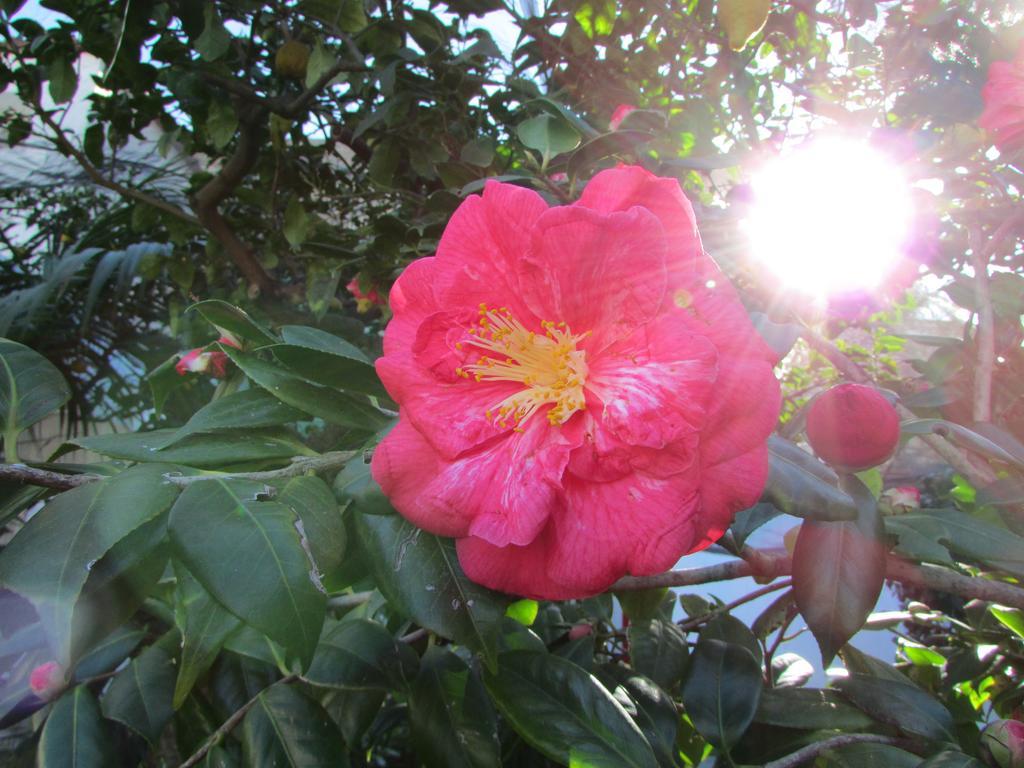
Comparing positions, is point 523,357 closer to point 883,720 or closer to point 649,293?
point 649,293

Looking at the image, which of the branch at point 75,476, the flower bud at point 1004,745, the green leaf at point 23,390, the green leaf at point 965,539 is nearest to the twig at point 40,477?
the branch at point 75,476

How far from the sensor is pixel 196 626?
53 centimetres

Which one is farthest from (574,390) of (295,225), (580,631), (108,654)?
(295,225)

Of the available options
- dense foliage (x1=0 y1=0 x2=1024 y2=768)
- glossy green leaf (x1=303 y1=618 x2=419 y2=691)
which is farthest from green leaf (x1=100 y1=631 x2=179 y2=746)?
glossy green leaf (x1=303 y1=618 x2=419 y2=691)

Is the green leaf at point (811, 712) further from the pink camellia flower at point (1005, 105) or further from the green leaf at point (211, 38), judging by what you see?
the green leaf at point (211, 38)

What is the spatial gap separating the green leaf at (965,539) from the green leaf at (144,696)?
756mm

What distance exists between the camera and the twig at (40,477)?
45 cm

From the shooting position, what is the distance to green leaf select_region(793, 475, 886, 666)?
55 centimetres

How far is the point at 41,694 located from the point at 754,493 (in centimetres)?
82

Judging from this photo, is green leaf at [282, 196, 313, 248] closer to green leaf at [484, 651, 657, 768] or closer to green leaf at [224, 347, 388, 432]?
green leaf at [224, 347, 388, 432]

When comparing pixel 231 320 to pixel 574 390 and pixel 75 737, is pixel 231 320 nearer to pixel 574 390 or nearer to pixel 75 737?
pixel 574 390

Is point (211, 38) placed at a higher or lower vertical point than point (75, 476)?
higher

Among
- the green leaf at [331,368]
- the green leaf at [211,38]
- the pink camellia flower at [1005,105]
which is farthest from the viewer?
the green leaf at [211,38]

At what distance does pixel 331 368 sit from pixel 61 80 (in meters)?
1.37
